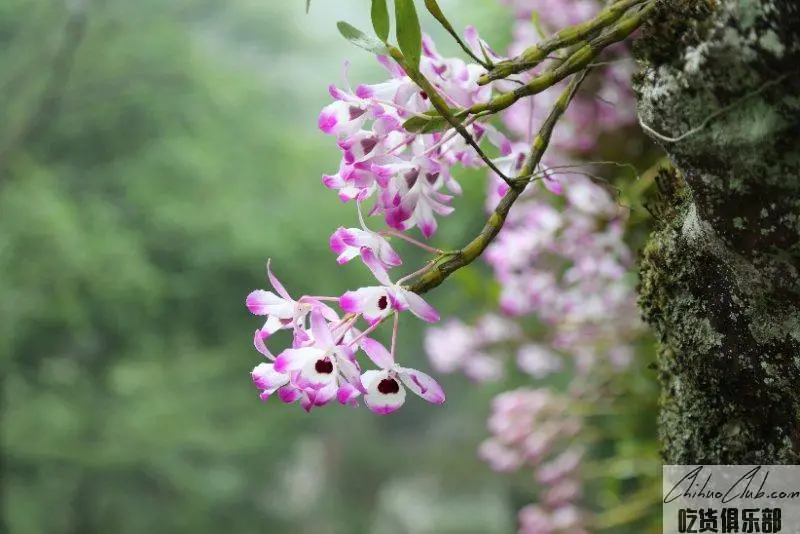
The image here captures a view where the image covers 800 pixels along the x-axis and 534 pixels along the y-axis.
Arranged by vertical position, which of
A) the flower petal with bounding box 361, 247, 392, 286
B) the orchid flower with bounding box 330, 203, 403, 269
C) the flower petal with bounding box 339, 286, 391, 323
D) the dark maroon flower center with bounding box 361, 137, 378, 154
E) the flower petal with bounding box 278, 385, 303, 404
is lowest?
the flower petal with bounding box 278, 385, 303, 404

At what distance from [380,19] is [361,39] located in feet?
0.04

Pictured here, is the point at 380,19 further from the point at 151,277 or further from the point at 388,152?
the point at 151,277

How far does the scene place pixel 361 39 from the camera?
305mm

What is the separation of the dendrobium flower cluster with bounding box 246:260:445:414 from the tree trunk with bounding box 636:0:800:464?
0.38 feet

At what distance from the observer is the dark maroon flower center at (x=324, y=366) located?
27 cm

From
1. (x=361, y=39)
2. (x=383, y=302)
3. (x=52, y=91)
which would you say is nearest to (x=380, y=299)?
(x=383, y=302)

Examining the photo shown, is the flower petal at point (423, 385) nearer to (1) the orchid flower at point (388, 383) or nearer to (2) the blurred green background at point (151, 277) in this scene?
(1) the orchid flower at point (388, 383)

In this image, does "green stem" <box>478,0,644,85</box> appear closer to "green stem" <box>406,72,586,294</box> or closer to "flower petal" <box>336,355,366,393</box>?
"green stem" <box>406,72,586,294</box>

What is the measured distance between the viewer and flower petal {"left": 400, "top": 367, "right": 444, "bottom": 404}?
0.93ft

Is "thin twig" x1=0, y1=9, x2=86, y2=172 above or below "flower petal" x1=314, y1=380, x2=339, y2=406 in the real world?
above

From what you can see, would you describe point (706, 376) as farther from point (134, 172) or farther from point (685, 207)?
point (134, 172)

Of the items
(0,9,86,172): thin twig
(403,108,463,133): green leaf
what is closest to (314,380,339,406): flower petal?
(403,108,463,133): green leaf

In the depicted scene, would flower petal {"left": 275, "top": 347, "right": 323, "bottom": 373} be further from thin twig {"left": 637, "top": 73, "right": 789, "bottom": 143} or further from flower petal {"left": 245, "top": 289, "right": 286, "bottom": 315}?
thin twig {"left": 637, "top": 73, "right": 789, "bottom": 143}

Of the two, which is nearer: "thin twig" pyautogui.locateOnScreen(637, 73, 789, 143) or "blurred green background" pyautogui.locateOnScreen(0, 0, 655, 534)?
"thin twig" pyautogui.locateOnScreen(637, 73, 789, 143)
